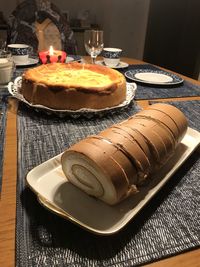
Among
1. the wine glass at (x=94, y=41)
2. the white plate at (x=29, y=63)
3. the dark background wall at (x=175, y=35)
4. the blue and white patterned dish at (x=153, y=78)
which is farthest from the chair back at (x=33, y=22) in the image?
the dark background wall at (x=175, y=35)

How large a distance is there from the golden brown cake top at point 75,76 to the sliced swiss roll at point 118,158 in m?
0.37

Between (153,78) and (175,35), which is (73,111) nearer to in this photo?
(153,78)

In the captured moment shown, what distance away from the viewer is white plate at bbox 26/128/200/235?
442mm

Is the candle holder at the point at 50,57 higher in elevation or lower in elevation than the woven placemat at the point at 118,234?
higher

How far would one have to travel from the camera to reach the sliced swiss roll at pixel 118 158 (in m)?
0.45

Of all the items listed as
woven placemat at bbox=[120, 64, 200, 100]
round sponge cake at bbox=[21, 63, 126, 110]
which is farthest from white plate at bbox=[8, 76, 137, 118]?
woven placemat at bbox=[120, 64, 200, 100]

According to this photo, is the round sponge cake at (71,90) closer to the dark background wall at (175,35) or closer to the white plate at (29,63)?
the white plate at (29,63)

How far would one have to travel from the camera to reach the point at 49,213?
479 mm

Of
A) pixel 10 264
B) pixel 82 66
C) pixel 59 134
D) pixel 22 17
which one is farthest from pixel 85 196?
pixel 22 17

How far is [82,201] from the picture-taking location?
1.61ft

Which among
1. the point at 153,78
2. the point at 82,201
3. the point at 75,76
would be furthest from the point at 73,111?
the point at 153,78

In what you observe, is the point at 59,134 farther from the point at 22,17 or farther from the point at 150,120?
the point at 22,17

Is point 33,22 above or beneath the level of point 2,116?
above

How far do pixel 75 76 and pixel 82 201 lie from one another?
2.04ft
